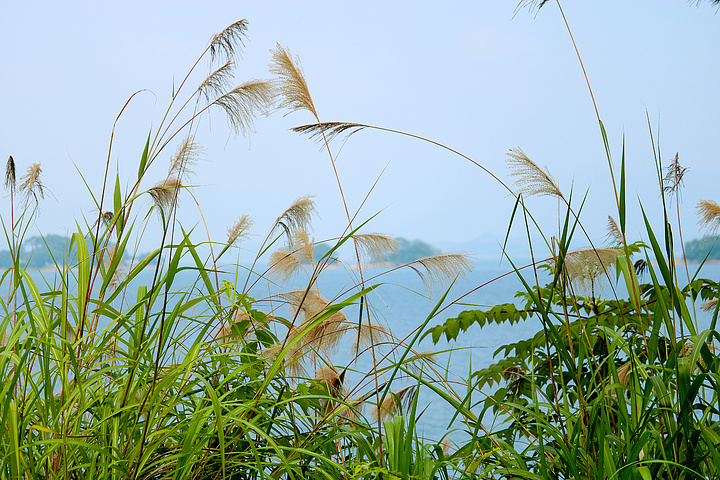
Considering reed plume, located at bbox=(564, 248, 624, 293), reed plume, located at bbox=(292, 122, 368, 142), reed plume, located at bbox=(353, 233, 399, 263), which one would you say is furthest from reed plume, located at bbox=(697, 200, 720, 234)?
reed plume, located at bbox=(292, 122, 368, 142)

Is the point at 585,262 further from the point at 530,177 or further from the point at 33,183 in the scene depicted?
the point at 33,183

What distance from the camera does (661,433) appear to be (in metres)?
0.91

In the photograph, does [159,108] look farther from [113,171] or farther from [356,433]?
[356,433]

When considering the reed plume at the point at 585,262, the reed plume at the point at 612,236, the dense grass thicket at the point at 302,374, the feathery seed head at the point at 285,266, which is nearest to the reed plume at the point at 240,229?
the dense grass thicket at the point at 302,374

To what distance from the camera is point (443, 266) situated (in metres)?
1.05

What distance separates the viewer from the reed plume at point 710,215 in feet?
4.13

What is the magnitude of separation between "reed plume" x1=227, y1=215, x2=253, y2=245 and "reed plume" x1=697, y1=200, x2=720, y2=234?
117 centimetres

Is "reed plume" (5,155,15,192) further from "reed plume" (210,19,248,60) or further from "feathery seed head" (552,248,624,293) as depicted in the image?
"feathery seed head" (552,248,624,293)

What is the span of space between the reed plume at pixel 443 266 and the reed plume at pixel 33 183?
1.13m

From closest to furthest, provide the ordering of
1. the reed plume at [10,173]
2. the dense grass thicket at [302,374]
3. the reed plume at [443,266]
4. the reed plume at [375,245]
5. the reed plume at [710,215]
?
the dense grass thicket at [302,374]
the reed plume at [443,266]
the reed plume at [375,245]
the reed plume at [710,215]
the reed plume at [10,173]

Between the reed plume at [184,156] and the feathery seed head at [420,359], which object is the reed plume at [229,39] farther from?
the feathery seed head at [420,359]

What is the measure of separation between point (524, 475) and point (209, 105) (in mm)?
1037

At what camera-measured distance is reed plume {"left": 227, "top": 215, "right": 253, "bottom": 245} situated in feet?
4.38

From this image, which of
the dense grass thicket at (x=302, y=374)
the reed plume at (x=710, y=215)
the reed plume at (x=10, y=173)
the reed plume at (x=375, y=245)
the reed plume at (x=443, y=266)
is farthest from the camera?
the reed plume at (x=10, y=173)
